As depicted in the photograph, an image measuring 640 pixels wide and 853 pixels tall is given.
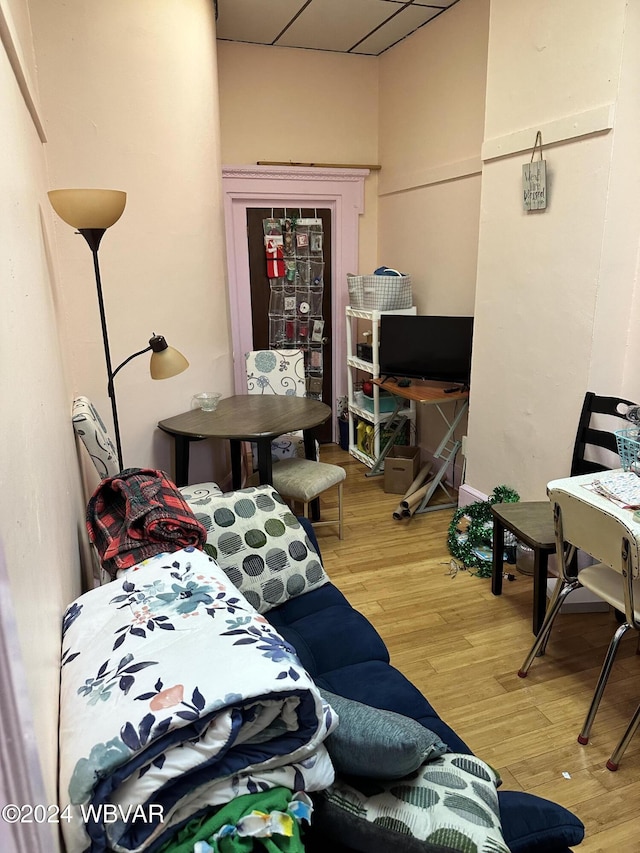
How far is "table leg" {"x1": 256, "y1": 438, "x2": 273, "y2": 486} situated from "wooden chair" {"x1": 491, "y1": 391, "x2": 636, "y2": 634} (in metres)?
1.17

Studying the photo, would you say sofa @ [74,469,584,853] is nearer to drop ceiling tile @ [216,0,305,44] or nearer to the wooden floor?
the wooden floor

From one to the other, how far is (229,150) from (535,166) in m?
2.52

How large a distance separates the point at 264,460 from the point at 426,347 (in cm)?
153

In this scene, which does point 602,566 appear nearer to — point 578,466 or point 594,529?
point 594,529

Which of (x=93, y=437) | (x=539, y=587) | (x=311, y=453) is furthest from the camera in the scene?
(x=311, y=453)

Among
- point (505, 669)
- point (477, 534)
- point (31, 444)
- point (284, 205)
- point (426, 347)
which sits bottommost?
point (505, 669)

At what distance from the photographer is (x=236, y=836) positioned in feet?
2.82

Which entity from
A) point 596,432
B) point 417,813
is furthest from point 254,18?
point 417,813

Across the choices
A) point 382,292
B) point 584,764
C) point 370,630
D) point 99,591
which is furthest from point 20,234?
point 382,292

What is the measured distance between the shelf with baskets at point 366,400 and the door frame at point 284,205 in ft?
1.07

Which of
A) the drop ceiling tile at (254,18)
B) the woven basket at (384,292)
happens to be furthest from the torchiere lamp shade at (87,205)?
the woven basket at (384,292)

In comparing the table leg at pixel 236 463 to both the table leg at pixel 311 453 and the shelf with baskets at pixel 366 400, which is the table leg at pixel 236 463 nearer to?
the table leg at pixel 311 453

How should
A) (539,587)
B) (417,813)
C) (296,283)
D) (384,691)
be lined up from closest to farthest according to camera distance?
(417,813)
(384,691)
(539,587)
(296,283)

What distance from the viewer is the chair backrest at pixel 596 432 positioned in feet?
8.33
